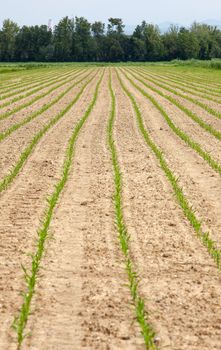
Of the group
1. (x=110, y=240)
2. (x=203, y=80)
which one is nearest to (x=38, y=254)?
(x=110, y=240)

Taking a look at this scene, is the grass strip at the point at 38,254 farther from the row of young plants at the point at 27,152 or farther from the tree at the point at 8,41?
the tree at the point at 8,41

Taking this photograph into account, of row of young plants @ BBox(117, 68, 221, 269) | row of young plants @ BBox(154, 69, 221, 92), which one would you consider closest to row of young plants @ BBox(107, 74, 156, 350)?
row of young plants @ BBox(117, 68, 221, 269)

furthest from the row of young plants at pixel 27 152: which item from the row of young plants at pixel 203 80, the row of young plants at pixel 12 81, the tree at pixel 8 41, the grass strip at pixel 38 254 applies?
the tree at pixel 8 41

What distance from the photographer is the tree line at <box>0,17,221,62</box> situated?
372 ft

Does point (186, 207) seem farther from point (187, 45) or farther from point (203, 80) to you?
point (187, 45)

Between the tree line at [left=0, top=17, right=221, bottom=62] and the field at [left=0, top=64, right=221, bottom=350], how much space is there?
10196 cm

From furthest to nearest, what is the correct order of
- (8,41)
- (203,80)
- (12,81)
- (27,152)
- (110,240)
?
(8,41) → (12,81) → (203,80) → (27,152) → (110,240)

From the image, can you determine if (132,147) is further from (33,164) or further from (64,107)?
(64,107)

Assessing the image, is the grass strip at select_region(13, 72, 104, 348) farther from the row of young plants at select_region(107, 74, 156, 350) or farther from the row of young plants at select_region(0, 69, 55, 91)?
the row of young plants at select_region(0, 69, 55, 91)

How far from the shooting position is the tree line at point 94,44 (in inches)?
4464

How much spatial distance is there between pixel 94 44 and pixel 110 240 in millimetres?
111541

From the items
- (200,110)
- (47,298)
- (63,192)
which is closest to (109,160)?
(63,192)

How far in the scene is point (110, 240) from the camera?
22.5ft

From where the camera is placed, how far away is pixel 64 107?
2122 centimetres
